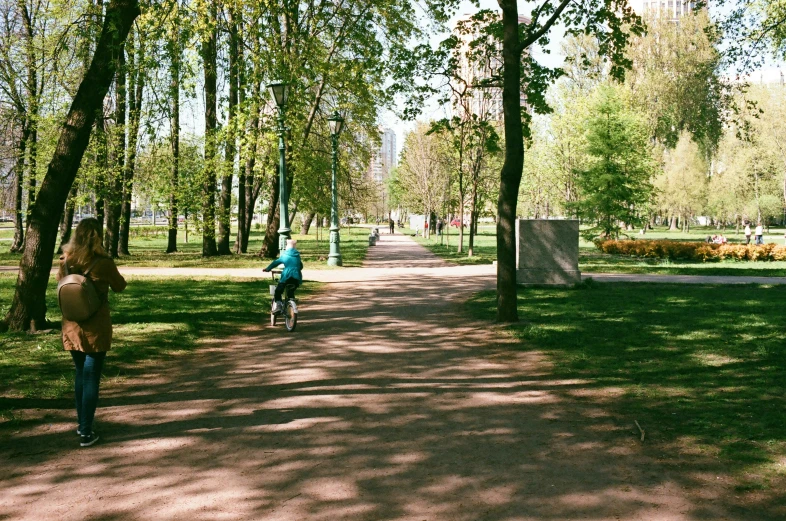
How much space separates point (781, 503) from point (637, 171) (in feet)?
96.2

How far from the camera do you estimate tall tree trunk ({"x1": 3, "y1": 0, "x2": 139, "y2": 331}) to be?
9.48 m

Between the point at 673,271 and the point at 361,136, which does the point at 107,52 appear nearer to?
the point at 673,271

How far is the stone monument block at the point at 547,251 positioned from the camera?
1528cm

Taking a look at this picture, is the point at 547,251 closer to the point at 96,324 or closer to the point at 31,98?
the point at 96,324

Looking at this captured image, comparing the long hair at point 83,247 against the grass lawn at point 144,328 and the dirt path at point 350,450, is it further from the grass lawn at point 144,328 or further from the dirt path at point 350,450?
the grass lawn at point 144,328

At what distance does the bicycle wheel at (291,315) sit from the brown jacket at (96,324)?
5.17 metres

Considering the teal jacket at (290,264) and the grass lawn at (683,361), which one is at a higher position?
the teal jacket at (290,264)

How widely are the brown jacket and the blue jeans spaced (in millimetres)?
76

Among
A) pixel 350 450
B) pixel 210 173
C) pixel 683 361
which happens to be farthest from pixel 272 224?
pixel 350 450

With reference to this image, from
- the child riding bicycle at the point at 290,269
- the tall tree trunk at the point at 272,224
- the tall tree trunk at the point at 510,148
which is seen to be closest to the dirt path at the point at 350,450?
the child riding bicycle at the point at 290,269

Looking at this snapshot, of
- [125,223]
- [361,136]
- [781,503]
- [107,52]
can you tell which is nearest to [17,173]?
[125,223]

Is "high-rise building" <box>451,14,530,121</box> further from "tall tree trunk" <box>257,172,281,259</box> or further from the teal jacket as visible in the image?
"tall tree trunk" <box>257,172,281,259</box>

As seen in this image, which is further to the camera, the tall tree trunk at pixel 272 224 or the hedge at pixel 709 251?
the hedge at pixel 709 251

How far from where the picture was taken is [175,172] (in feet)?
87.6
